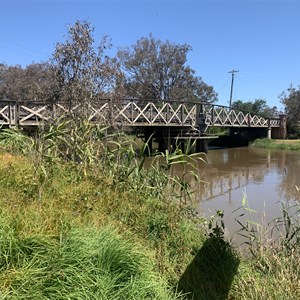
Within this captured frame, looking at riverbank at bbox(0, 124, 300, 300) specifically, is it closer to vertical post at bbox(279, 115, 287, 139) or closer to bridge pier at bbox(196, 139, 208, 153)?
bridge pier at bbox(196, 139, 208, 153)

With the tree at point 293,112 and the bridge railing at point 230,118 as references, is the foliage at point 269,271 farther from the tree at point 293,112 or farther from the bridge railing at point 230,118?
the tree at point 293,112

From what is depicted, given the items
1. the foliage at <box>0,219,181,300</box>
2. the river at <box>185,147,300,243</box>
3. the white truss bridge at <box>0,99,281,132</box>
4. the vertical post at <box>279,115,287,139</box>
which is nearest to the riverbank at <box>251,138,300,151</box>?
the white truss bridge at <box>0,99,281,132</box>

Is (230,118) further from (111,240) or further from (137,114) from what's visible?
(111,240)

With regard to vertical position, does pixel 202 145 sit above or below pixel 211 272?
above

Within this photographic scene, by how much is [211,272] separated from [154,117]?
67.0 feet

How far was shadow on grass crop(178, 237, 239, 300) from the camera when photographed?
346 centimetres

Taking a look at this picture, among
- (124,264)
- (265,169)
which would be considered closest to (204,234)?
(124,264)

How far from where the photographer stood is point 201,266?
3924 millimetres

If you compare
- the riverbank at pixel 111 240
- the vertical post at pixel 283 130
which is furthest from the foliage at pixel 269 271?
the vertical post at pixel 283 130

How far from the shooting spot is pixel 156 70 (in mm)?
48594

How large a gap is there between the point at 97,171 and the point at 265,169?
54.5ft

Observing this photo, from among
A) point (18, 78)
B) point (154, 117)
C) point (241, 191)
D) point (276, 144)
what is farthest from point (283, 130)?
point (241, 191)

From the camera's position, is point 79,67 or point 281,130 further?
point 281,130

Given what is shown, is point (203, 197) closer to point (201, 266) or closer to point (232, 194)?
point (232, 194)
